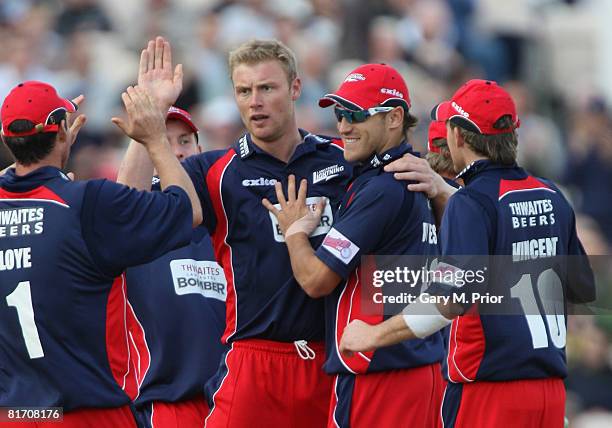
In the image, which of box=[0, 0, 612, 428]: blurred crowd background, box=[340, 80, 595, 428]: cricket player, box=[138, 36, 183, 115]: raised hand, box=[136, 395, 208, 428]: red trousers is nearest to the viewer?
box=[340, 80, 595, 428]: cricket player

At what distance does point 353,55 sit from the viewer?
45.0 ft

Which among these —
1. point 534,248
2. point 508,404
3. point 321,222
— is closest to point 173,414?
point 321,222

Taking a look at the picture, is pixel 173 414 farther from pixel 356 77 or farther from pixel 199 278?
pixel 356 77

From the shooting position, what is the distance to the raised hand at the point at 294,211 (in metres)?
6.28

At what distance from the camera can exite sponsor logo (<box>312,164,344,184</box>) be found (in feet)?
21.6

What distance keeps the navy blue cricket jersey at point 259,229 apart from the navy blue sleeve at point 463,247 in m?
0.76

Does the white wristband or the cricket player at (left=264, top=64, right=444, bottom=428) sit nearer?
the white wristband

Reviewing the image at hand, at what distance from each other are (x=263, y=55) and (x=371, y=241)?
4.10 feet

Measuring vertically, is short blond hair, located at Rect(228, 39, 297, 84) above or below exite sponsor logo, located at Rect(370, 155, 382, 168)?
above

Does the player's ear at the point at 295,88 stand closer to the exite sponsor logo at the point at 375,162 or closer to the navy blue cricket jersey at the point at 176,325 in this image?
the exite sponsor logo at the point at 375,162

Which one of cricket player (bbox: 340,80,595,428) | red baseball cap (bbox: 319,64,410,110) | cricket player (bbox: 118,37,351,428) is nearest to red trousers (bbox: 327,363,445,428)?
cricket player (bbox: 340,80,595,428)

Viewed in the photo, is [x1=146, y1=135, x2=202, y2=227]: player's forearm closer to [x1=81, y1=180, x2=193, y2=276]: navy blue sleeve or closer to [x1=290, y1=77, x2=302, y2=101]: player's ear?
[x1=81, y1=180, x2=193, y2=276]: navy blue sleeve

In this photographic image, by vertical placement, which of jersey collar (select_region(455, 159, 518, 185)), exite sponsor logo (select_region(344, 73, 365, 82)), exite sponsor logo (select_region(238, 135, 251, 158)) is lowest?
jersey collar (select_region(455, 159, 518, 185))

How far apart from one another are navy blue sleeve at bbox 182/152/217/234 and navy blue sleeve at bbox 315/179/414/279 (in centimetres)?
75
